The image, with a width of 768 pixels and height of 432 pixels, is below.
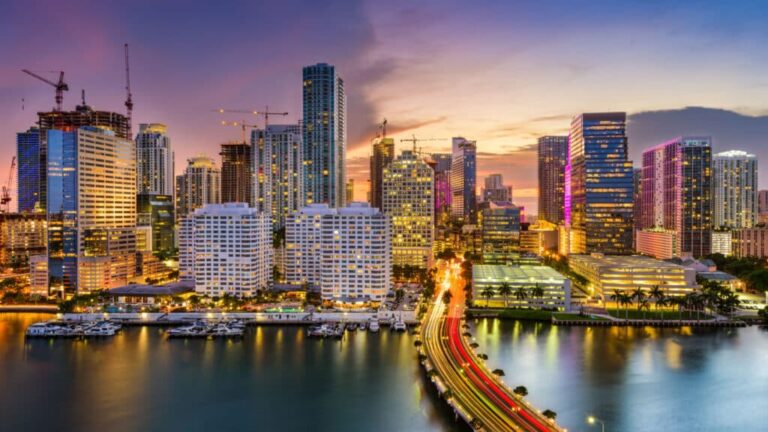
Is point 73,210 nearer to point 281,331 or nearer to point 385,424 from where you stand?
point 281,331

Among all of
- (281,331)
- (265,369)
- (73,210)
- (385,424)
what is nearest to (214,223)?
(281,331)

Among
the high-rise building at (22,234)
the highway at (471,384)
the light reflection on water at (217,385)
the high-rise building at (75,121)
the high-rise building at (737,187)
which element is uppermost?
the high-rise building at (75,121)

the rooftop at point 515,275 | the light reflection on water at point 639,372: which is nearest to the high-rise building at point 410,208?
the rooftop at point 515,275

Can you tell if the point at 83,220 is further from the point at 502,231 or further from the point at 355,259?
the point at 502,231

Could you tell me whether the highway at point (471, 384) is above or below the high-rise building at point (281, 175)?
below

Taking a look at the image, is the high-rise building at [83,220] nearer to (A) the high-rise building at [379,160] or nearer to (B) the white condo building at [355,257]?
(B) the white condo building at [355,257]

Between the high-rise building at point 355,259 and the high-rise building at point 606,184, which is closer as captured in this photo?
the high-rise building at point 355,259

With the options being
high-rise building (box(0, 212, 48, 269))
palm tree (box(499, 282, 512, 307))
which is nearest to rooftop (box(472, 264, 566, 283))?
palm tree (box(499, 282, 512, 307))
